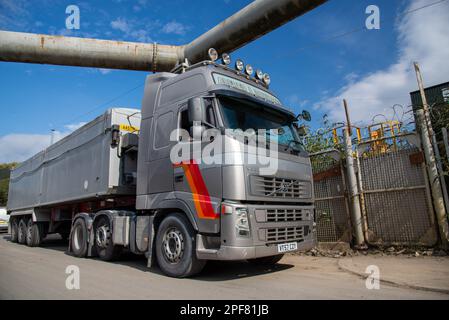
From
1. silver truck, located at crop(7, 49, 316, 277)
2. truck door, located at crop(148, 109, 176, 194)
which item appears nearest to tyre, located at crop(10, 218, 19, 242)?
silver truck, located at crop(7, 49, 316, 277)

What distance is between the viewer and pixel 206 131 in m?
4.80

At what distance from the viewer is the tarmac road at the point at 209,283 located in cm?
392

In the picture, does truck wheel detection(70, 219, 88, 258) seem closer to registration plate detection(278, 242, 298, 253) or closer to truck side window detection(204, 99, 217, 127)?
truck side window detection(204, 99, 217, 127)

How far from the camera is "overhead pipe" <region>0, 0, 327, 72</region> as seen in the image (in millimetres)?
8500

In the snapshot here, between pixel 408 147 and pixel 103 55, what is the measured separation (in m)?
8.64

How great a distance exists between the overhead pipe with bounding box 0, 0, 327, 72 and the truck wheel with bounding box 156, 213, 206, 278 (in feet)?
18.5

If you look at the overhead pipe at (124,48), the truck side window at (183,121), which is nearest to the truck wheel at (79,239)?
→ the truck side window at (183,121)

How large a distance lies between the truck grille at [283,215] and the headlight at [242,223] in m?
0.45

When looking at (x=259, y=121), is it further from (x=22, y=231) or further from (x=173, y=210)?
(x=22, y=231)

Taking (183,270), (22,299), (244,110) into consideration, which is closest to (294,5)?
(244,110)

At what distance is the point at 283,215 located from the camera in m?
4.99
